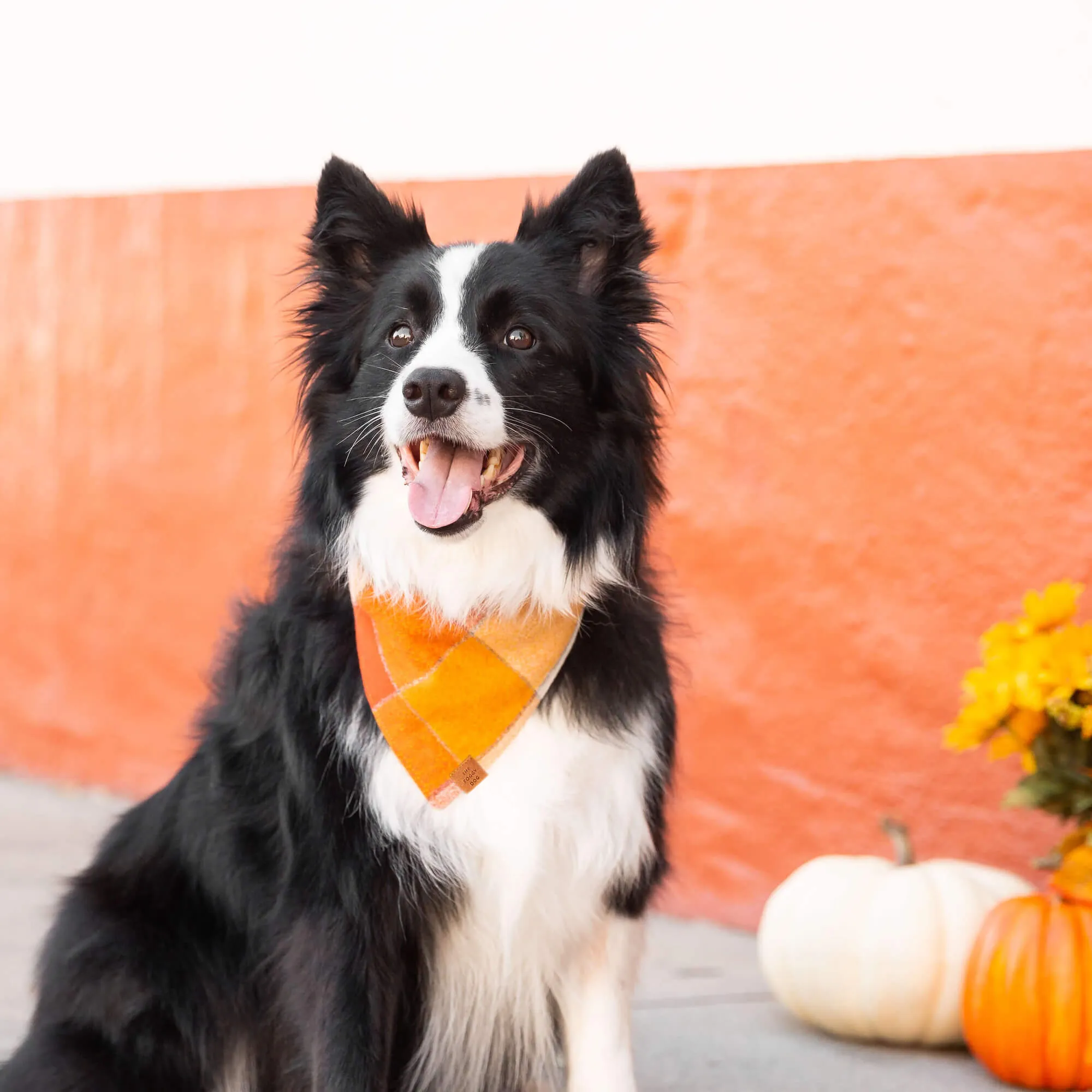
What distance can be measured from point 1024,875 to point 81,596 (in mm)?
4045

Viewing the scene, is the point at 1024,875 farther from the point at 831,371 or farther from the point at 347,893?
the point at 347,893

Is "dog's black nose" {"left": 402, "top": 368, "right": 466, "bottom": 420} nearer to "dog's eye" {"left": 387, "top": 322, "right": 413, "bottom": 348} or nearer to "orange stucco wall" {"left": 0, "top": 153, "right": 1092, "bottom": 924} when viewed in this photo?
"dog's eye" {"left": 387, "top": 322, "right": 413, "bottom": 348}

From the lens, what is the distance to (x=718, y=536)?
4453 mm

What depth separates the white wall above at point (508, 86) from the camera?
4109 millimetres

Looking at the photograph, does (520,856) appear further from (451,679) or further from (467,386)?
(467,386)

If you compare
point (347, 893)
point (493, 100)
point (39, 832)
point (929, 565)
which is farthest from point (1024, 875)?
point (39, 832)

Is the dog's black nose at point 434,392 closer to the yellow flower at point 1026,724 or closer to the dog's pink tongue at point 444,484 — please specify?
the dog's pink tongue at point 444,484

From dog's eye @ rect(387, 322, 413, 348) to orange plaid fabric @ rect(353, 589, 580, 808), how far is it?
0.50 metres

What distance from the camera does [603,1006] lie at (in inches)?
111

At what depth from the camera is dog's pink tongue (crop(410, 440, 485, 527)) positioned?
2697 millimetres

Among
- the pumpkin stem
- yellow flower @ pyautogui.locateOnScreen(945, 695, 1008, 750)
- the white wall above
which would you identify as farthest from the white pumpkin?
the white wall above

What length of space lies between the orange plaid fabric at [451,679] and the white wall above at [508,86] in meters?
2.14

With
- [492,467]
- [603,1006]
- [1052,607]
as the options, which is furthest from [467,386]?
[1052,607]

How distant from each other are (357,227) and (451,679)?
948mm
